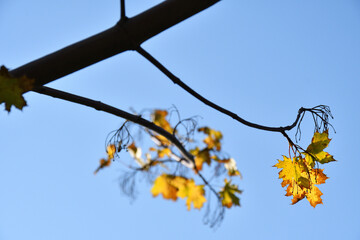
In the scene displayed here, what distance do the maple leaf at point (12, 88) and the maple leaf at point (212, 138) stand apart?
2.43 m

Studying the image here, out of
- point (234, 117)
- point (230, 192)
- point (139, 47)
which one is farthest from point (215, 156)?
point (139, 47)

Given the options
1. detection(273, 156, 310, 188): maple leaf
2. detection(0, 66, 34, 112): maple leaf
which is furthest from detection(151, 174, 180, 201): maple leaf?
detection(0, 66, 34, 112): maple leaf

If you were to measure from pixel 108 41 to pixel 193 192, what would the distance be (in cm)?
218

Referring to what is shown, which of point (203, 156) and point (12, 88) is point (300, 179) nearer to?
point (12, 88)

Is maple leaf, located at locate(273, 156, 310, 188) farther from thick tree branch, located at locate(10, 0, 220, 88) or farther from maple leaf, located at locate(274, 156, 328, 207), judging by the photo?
thick tree branch, located at locate(10, 0, 220, 88)

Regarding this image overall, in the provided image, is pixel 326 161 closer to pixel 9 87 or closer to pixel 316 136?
pixel 316 136

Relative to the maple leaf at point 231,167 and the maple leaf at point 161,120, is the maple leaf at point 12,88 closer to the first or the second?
the maple leaf at point 161,120

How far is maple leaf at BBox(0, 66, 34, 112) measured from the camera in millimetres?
861

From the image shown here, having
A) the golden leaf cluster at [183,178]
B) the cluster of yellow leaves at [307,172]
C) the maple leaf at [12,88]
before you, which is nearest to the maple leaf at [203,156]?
the golden leaf cluster at [183,178]

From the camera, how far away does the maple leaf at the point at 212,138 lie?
10.8 feet

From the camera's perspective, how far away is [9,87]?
91cm

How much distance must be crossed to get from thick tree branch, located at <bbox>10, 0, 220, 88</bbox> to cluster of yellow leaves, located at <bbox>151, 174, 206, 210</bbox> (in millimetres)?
2036

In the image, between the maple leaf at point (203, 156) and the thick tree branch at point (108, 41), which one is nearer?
the thick tree branch at point (108, 41)

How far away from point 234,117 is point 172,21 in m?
0.38
